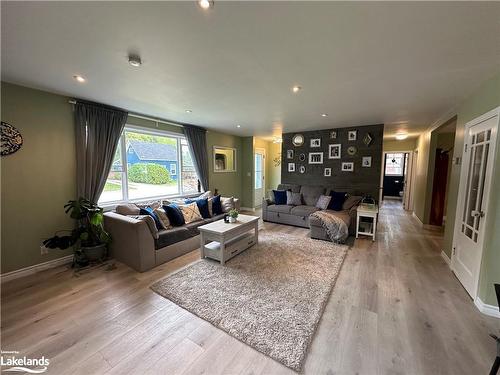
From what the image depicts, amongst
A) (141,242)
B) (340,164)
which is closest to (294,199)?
(340,164)

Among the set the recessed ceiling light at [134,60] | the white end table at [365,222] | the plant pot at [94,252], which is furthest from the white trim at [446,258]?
the plant pot at [94,252]

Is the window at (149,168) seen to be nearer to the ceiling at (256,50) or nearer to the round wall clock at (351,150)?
the ceiling at (256,50)

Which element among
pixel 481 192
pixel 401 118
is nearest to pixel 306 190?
pixel 401 118

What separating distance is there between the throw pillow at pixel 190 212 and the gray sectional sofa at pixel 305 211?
2.07 metres

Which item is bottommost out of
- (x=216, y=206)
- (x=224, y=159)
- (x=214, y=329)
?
(x=214, y=329)

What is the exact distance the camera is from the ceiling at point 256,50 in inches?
51.2

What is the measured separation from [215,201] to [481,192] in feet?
13.0

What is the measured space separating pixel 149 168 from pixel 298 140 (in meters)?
3.88

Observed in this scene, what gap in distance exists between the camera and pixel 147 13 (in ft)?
4.32

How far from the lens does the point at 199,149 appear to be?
504 centimetres

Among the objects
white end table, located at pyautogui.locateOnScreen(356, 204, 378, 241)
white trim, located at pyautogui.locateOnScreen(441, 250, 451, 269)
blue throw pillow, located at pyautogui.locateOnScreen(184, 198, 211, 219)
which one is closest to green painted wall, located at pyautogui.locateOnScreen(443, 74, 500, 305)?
white trim, located at pyautogui.locateOnScreen(441, 250, 451, 269)

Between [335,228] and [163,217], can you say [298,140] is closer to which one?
[335,228]

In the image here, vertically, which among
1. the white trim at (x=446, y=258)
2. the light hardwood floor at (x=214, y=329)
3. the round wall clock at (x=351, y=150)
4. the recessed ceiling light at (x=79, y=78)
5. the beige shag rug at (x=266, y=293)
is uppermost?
the recessed ceiling light at (x=79, y=78)

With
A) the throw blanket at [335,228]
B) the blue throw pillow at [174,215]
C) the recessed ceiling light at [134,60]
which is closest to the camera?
the recessed ceiling light at [134,60]
